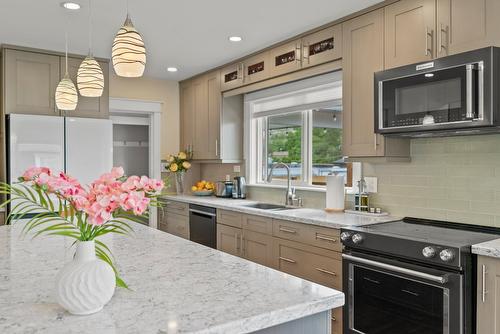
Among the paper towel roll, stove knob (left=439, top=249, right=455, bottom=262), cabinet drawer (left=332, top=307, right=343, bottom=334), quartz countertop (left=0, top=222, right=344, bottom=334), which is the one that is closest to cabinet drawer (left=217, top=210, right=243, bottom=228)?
the paper towel roll

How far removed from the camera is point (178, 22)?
130 inches

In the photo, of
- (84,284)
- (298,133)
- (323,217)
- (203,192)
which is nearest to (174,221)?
(203,192)

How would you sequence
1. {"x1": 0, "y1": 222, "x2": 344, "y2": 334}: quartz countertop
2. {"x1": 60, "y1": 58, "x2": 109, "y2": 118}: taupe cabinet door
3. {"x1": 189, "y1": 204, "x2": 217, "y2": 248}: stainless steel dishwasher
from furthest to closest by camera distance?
{"x1": 60, "y1": 58, "x2": 109, "y2": 118}: taupe cabinet door
{"x1": 189, "y1": 204, "x2": 217, "y2": 248}: stainless steel dishwasher
{"x1": 0, "y1": 222, "x2": 344, "y2": 334}: quartz countertop

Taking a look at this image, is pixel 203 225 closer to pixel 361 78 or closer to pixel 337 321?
pixel 337 321

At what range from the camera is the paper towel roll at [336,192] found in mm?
3350

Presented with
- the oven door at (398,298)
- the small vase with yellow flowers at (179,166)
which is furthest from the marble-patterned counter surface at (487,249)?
the small vase with yellow flowers at (179,166)

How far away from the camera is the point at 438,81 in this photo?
2.39m

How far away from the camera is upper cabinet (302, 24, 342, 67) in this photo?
3.21m

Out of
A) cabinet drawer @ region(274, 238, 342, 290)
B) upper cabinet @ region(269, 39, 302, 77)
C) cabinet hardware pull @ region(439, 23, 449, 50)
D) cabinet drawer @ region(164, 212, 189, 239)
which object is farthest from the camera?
cabinet drawer @ region(164, 212, 189, 239)

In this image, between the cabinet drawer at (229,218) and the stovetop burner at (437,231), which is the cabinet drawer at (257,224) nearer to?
the cabinet drawer at (229,218)

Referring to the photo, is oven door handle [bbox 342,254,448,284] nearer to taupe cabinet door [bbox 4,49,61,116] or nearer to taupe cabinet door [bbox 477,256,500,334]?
taupe cabinet door [bbox 477,256,500,334]

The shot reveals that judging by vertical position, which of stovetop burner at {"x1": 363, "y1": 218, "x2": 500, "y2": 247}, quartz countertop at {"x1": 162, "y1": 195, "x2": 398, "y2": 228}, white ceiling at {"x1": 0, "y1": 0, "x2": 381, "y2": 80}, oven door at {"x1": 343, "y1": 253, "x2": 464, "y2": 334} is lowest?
oven door at {"x1": 343, "y1": 253, "x2": 464, "y2": 334}

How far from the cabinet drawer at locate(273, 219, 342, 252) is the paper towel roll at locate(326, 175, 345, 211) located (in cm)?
44

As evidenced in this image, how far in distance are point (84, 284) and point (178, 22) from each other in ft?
8.64
